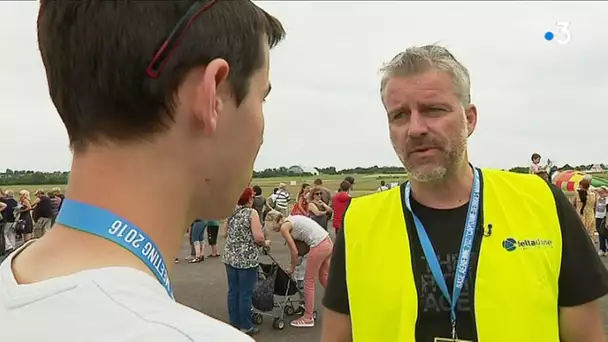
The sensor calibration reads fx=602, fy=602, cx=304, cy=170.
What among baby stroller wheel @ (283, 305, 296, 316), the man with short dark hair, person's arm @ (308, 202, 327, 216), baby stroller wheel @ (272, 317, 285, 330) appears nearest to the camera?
the man with short dark hair

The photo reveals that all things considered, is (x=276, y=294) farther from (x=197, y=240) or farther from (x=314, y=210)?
(x=197, y=240)

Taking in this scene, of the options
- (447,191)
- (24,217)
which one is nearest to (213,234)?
(24,217)

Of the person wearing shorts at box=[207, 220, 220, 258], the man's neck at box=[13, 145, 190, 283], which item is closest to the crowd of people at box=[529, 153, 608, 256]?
the person wearing shorts at box=[207, 220, 220, 258]

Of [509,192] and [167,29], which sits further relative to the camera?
[509,192]

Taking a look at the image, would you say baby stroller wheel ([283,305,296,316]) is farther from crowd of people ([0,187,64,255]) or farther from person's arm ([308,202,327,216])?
crowd of people ([0,187,64,255])

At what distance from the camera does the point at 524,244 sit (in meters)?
2.24

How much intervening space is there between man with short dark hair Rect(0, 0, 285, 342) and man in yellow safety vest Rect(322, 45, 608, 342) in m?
1.42

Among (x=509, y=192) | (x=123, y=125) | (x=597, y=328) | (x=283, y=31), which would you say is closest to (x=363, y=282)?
(x=509, y=192)

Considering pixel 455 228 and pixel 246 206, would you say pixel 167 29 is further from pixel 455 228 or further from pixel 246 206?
pixel 246 206

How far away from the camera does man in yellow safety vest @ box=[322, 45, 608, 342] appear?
218cm

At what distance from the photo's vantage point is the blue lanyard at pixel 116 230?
84cm

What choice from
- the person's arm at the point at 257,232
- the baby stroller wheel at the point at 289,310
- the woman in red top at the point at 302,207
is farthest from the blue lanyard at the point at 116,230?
the woman in red top at the point at 302,207

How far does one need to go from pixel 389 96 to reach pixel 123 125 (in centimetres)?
167

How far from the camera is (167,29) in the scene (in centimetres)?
91
